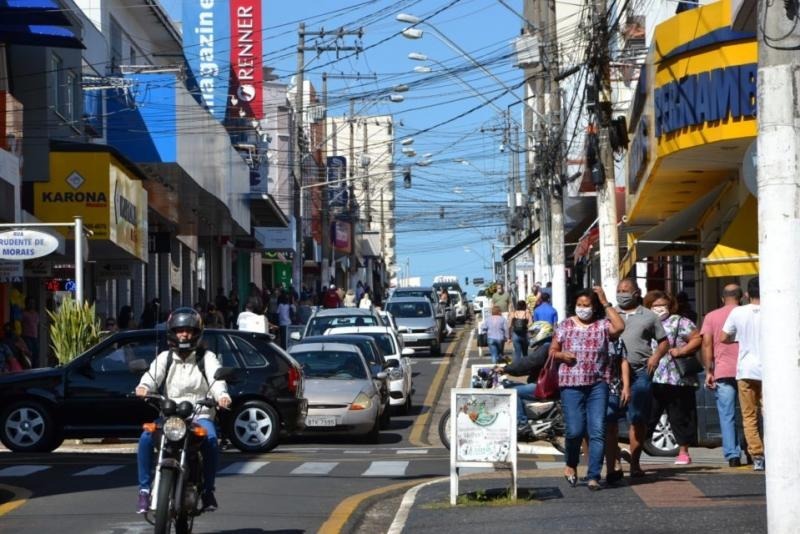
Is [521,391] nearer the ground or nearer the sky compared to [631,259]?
nearer the ground

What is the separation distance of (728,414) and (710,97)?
580 centimetres

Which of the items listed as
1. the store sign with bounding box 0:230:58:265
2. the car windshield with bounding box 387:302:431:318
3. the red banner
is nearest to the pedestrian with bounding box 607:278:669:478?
the store sign with bounding box 0:230:58:265

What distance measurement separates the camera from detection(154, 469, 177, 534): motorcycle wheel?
31.7 ft

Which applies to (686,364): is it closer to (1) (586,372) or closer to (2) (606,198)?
(1) (586,372)

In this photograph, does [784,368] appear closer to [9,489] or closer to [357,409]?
[9,489]

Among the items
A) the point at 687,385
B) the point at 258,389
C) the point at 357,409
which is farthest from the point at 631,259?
the point at 687,385

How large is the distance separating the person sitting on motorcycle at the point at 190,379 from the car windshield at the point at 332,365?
39.0 ft

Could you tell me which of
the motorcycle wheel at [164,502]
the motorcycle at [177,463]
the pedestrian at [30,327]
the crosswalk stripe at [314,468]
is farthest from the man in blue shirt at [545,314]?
the motorcycle wheel at [164,502]

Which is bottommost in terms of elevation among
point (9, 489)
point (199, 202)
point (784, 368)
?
point (9, 489)

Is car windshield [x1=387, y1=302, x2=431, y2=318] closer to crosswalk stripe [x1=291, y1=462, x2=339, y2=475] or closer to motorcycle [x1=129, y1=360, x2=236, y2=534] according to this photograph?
crosswalk stripe [x1=291, y1=462, x2=339, y2=475]

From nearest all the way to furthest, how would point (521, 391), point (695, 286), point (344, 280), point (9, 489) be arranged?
1. point (9, 489)
2. point (521, 391)
3. point (695, 286)
4. point (344, 280)

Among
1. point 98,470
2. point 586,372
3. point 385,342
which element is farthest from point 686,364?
point 385,342

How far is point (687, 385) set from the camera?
15320 millimetres

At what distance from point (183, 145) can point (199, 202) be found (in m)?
7.09
